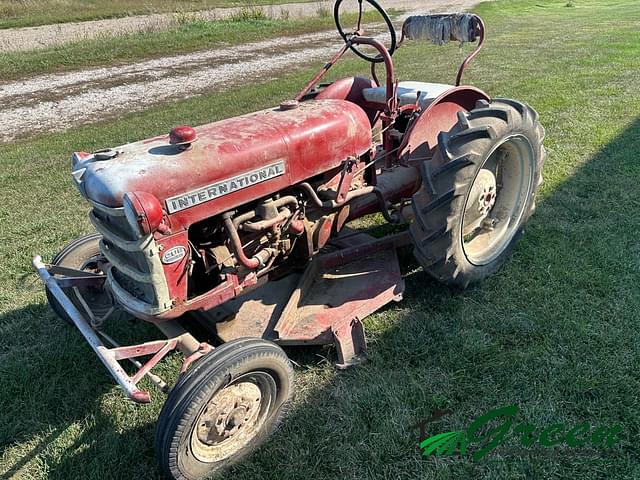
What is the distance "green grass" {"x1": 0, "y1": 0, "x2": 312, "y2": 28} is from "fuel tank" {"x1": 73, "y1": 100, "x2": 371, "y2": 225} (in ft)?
62.1

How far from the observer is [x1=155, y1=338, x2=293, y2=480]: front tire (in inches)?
82.2

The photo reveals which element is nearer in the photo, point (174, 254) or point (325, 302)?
point (174, 254)

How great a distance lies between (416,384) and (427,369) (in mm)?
142

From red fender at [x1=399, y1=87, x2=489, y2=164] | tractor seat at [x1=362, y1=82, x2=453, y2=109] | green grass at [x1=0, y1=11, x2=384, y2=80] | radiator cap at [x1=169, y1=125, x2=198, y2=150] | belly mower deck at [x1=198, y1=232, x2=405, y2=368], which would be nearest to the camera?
radiator cap at [x1=169, y1=125, x2=198, y2=150]

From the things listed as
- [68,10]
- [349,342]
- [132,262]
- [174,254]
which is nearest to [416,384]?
[349,342]

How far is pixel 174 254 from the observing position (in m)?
2.34

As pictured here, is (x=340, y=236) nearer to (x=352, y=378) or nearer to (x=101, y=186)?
(x=352, y=378)

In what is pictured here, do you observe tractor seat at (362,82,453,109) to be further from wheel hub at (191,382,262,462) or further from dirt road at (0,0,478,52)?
dirt road at (0,0,478,52)

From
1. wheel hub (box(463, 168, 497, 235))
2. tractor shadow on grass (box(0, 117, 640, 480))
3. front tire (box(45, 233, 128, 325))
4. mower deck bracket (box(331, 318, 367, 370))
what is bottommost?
tractor shadow on grass (box(0, 117, 640, 480))

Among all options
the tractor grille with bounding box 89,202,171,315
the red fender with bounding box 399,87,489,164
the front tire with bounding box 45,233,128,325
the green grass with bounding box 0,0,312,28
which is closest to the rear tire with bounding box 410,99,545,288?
the red fender with bounding box 399,87,489,164

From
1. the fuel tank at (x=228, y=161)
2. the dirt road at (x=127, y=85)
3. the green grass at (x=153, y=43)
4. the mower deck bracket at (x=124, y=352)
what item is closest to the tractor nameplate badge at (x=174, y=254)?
the fuel tank at (x=228, y=161)

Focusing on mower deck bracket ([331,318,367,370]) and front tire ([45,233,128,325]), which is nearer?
mower deck bracket ([331,318,367,370])

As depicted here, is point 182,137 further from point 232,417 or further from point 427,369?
point 427,369

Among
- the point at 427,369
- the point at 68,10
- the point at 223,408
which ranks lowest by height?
the point at 427,369
